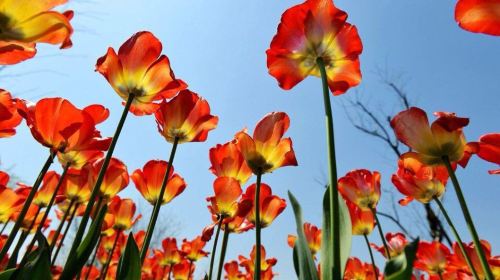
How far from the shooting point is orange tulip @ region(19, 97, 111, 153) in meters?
0.88

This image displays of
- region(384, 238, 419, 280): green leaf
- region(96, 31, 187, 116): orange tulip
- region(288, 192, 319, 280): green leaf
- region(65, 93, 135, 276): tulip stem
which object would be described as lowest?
region(384, 238, 419, 280): green leaf

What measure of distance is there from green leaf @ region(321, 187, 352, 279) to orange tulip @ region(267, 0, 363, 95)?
1.04 feet

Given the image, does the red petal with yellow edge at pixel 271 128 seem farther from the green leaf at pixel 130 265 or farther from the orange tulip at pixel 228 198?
the green leaf at pixel 130 265

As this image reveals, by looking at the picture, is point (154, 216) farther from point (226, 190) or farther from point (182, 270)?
point (182, 270)

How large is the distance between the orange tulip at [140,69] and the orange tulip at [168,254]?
1.73 meters

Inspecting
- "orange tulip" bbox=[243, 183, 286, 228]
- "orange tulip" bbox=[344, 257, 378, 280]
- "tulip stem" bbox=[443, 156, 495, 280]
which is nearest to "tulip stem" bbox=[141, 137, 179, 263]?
"orange tulip" bbox=[243, 183, 286, 228]

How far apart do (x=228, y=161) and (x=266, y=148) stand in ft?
0.60

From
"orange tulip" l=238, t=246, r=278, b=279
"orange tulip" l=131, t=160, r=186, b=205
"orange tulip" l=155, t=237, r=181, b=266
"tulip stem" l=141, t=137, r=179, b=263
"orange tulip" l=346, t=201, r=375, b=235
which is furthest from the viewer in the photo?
"orange tulip" l=155, t=237, r=181, b=266

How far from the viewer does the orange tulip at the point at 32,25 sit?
1.83 feet

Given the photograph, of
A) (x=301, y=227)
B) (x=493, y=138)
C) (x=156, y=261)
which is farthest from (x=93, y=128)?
(x=156, y=261)

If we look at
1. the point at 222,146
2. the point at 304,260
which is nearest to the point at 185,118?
the point at 222,146

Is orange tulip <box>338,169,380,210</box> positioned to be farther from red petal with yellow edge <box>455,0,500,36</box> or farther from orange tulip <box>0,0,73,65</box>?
orange tulip <box>0,0,73,65</box>

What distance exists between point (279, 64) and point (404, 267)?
55 centimetres

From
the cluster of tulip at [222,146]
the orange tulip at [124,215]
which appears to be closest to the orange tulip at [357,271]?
the cluster of tulip at [222,146]
